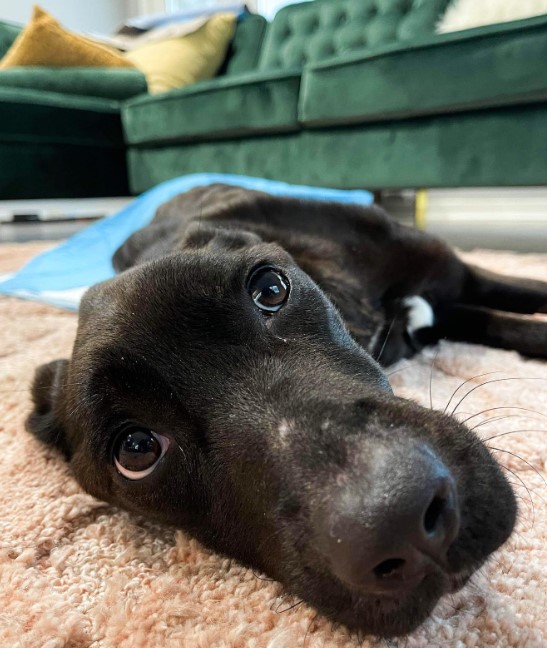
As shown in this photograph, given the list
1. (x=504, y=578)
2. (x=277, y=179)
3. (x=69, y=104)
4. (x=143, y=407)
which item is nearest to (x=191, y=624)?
(x=143, y=407)

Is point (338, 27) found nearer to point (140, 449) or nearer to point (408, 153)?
point (408, 153)

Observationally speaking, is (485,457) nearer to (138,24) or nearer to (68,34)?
(68,34)

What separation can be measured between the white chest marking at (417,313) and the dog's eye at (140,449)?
1.22 m

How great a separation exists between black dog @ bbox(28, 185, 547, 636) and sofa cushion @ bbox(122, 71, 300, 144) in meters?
3.45

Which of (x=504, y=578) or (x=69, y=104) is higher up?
(x=69, y=104)

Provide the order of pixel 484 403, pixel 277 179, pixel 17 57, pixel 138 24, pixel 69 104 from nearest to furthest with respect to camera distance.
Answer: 1. pixel 484 403
2. pixel 277 179
3. pixel 69 104
4. pixel 17 57
5. pixel 138 24

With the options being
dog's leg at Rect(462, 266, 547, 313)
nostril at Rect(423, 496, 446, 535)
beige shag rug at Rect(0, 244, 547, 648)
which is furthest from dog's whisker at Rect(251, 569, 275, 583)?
dog's leg at Rect(462, 266, 547, 313)

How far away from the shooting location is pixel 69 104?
19.4 ft

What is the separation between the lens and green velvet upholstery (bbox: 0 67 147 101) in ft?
20.4

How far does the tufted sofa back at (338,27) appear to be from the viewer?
18.5 ft

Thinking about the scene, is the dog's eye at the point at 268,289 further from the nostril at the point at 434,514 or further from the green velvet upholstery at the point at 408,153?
the green velvet upholstery at the point at 408,153

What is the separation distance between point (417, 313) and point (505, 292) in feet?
1.36

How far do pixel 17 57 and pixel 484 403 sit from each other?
6940 mm

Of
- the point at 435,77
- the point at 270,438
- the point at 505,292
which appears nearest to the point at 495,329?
the point at 505,292
